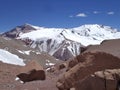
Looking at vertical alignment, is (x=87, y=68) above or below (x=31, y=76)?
above

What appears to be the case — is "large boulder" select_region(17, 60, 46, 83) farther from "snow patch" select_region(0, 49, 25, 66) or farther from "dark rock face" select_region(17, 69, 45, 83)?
"snow patch" select_region(0, 49, 25, 66)

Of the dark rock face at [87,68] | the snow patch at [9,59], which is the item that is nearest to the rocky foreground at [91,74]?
the dark rock face at [87,68]

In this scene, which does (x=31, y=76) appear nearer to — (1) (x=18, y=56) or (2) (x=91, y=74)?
(2) (x=91, y=74)

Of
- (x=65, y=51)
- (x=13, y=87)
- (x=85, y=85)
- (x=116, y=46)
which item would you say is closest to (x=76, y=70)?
(x=85, y=85)

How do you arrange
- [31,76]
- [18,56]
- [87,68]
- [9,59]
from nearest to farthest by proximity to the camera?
[87,68]
[31,76]
[9,59]
[18,56]

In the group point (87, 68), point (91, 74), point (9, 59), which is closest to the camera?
point (91, 74)

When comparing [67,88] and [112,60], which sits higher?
[112,60]

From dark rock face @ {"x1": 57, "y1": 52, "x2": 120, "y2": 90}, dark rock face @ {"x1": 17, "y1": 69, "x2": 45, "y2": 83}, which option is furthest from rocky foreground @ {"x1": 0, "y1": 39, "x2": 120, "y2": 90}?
dark rock face @ {"x1": 17, "y1": 69, "x2": 45, "y2": 83}

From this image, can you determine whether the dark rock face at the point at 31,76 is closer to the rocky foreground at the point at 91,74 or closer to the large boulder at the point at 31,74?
the large boulder at the point at 31,74

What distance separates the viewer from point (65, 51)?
189500 millimetres

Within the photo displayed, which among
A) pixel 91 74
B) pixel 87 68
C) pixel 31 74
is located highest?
pixel 87 68

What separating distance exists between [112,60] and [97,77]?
1873mm

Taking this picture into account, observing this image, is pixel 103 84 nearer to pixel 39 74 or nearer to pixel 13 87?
pixel 13 87

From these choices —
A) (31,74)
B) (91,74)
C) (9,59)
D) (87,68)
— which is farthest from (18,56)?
(91,74)
